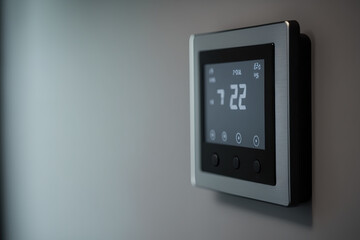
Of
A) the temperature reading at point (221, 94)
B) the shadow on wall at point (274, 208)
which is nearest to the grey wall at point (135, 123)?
the shadow on wall at point (274, 208)

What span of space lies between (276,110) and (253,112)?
0.05 meters

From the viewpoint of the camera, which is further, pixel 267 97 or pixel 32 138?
pixel 32 138

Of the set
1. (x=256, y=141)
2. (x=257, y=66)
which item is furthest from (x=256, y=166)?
(x=257, y=66)

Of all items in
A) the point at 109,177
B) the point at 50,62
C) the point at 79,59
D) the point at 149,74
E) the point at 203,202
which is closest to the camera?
the point at 203,202

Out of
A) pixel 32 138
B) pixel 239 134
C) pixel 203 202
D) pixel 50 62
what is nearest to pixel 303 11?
pixel 239 134

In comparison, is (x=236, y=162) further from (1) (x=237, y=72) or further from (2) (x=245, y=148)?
(1) (x=237, y=72)

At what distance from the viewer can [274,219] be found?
2.47 ft

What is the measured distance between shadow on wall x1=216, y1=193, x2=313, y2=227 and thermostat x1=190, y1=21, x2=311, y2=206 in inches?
0.9

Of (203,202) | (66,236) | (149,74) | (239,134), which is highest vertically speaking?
(149,74)

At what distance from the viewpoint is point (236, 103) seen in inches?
30.7

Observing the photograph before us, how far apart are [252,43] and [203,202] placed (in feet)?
0.98

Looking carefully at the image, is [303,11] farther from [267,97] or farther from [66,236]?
[66,236]

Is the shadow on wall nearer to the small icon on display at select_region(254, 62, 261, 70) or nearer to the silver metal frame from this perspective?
the silver metal frame

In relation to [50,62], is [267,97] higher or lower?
lower
